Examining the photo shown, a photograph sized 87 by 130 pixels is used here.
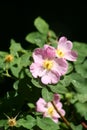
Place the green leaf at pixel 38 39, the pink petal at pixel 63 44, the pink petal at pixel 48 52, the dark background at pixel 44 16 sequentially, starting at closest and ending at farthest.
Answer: the pink petal at pixel 48 52, the pink petal at pixel 63 44, the green leaf at pixel 38 39, the dark background at pixel 44 16

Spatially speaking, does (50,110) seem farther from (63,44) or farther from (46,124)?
(63,44)

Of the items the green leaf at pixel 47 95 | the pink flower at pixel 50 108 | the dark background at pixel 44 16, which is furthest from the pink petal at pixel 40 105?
the dark background at pixel 44 16

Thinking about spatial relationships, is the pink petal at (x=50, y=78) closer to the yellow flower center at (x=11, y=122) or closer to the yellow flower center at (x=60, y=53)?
the yellow flower center at (x=60, y=53)

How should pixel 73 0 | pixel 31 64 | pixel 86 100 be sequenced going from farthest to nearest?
pixel 73 0 < pixel 86 100 < pixel 31 64

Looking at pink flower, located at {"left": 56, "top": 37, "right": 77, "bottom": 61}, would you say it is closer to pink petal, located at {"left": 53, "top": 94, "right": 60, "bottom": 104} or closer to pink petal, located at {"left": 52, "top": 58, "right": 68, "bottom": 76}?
pink petal, located at {"left": 52, "top": 58, "right": 68, "bottom": 76}

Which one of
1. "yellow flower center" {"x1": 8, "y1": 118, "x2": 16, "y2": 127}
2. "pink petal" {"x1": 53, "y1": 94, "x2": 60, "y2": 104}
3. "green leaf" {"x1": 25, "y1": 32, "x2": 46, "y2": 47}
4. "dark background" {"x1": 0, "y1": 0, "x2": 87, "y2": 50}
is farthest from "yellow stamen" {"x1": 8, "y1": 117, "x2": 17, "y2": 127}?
"dark background" {"x1": 0, "y1": 0, "x2": 87, "y2": 50}

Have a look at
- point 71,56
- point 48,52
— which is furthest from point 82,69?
point 48,52

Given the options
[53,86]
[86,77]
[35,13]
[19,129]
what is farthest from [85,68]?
[35,13]

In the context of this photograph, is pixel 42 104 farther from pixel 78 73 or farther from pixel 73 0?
pixel 73 0
